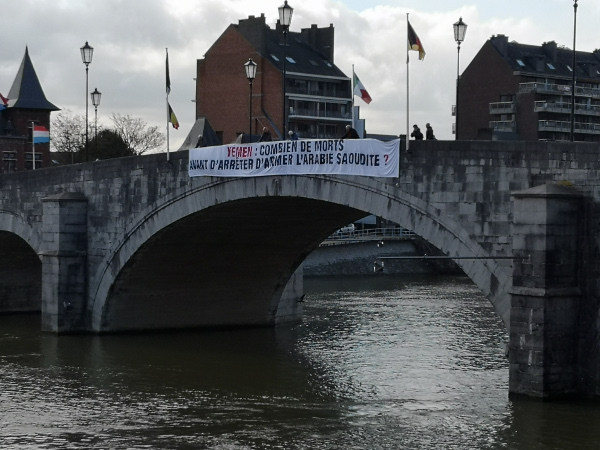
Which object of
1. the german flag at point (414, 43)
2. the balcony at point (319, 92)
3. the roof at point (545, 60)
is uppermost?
the roof at point (545, 60)

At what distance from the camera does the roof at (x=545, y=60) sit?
85125 mm

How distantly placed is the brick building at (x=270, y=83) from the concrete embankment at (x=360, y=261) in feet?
32.0

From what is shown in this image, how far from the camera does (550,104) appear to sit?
79.1 metres

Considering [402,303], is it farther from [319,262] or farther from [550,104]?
[550,104]

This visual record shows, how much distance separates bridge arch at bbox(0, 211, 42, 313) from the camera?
163ft

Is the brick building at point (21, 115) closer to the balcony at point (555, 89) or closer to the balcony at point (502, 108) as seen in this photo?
the balcony at point (502, 108)

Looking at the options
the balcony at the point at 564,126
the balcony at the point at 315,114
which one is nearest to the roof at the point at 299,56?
the balcony at the point at 315,114

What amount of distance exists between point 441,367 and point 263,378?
15.2ft

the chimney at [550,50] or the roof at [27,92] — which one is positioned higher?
the chimney at [550,50]

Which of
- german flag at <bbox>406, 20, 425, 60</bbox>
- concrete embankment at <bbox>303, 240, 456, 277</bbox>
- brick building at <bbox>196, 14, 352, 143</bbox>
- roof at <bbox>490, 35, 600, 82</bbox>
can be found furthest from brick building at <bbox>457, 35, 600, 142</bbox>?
german flag at <bbox>406, 20, 425, 60</bbox>

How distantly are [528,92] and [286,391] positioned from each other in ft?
179

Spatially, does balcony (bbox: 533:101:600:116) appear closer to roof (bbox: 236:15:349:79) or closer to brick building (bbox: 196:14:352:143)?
brick building (bbox: 196:14:352:143)

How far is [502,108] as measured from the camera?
264 ft

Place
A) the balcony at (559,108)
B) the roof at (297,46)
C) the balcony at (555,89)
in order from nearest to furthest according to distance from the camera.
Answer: the balcony at (559,108)
the balcony at (555,89)
the roof at (297,46)
